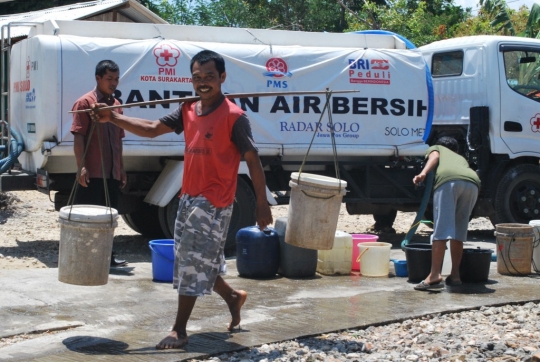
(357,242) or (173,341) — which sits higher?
(357,242)

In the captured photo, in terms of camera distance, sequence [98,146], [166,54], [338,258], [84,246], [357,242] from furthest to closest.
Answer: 1. [166,54]
2. [357,242]
3. [338,258]
4. [98,146]
5. [84,246]

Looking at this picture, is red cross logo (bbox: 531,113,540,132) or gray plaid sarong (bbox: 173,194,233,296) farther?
red cross logo (bbox: 531,113,540,132)

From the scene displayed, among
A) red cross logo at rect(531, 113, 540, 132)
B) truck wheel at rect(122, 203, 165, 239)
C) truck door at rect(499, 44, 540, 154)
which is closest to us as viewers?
truck wheel at rect(122, 203, 165, 239)

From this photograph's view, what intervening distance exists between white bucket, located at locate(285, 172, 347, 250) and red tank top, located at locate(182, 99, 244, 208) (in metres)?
0.90

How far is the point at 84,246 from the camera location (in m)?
5.37

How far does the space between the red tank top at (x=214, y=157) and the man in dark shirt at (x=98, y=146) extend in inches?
104

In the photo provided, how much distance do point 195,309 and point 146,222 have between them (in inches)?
174

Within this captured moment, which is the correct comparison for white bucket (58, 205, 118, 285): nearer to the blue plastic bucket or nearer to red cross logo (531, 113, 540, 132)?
the blue plastic bucket

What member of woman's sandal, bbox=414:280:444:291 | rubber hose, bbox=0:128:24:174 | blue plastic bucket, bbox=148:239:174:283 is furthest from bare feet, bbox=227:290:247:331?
rubber hose, bbox=0:128:24:174

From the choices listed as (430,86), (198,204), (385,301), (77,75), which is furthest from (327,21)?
(198,204)

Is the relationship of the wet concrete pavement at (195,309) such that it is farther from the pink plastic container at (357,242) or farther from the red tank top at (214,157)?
the red tank top at (214,157)

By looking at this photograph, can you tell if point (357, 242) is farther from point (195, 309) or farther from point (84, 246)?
point (84, 246)

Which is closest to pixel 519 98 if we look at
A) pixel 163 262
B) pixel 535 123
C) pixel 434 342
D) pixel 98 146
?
pixel 535 123

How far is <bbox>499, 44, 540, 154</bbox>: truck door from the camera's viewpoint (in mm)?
11172
